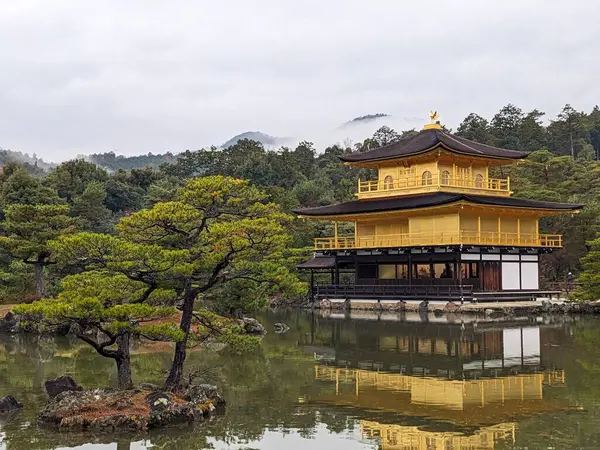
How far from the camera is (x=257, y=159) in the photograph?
2628 inches

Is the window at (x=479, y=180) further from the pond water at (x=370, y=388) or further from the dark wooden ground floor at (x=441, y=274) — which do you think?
the pond water at (x=370, y=388)

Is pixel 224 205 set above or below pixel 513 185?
A: below

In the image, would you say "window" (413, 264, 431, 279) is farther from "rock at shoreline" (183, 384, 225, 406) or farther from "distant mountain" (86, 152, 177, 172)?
"distant mountain" (86, 152, 177, 172)

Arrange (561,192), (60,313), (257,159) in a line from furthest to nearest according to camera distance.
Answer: (257,159) → (561,192) → (60,313)

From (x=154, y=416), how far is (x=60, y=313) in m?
2.19

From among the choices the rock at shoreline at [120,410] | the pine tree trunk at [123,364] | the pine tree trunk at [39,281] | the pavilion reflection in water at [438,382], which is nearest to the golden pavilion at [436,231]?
the pavilion reflection in water at [438,382]

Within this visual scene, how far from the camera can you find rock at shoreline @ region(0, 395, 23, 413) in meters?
12.8

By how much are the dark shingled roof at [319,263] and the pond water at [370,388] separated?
1436 cm

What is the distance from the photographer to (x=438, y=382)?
14.9 m

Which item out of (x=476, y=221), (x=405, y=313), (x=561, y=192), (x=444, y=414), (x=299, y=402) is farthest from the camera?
(x=561, y=192)

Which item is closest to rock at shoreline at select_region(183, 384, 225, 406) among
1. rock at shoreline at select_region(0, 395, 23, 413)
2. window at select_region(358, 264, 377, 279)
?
rock at shoreline at select_region(0, 395, 23, 413)

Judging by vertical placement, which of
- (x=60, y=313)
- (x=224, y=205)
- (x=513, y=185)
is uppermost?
(x=513, y=185)

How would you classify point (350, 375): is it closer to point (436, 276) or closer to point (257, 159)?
point (436, 276)

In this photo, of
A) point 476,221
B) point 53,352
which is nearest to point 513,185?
point 476,221
